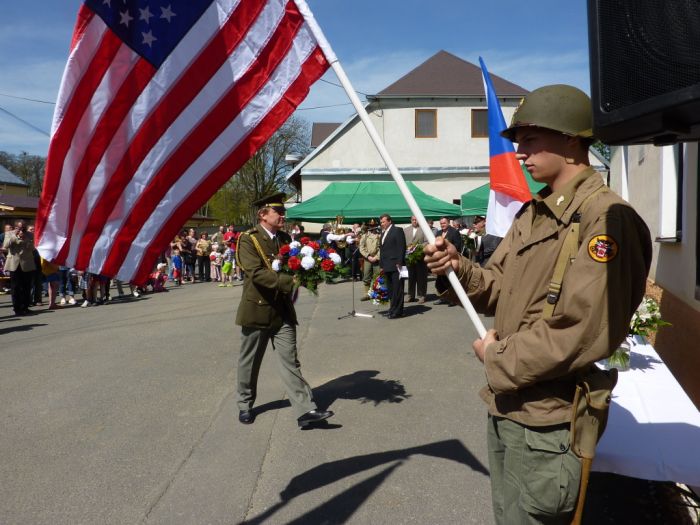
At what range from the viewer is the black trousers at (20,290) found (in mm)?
13500

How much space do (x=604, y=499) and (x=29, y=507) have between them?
153 inches

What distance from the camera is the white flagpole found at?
92.1 inches

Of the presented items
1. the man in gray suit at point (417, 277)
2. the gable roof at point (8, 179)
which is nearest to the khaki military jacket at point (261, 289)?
the man in gray suit at point (417, 277)

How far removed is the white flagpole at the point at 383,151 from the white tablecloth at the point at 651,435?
1.36m

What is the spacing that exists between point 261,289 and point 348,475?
1.90m

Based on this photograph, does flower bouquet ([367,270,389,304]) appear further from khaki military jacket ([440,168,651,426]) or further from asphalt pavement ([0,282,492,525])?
khaki military jacket ([440,168,651,426])

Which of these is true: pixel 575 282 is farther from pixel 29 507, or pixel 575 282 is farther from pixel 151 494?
pixel 29 507

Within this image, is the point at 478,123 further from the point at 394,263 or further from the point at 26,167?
the point at 26,167

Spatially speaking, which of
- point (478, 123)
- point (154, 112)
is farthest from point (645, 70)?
point (478, 123)

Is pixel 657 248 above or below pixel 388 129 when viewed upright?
below

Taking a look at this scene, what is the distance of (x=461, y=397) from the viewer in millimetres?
5801

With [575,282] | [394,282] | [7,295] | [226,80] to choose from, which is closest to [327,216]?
[394,282]

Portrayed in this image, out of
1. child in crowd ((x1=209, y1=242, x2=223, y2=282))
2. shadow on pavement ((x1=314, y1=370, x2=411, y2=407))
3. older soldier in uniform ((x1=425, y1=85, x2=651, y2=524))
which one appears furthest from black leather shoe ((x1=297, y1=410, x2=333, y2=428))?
child in crowd ((x1=209, y1=242, x2=223, y2=282))

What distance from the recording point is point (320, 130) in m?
44.8
